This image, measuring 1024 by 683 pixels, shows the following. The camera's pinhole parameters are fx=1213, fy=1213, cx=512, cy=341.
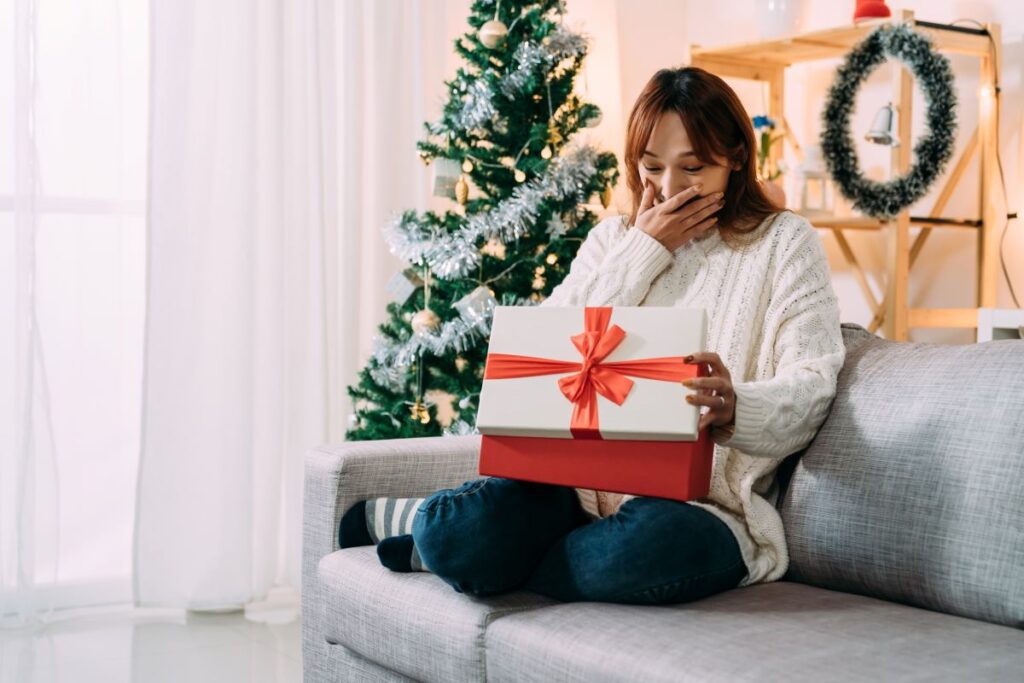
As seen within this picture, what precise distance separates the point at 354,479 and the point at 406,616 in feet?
1.14

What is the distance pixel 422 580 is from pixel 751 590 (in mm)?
441

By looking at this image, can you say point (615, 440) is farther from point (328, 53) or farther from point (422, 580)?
point (328, 53)

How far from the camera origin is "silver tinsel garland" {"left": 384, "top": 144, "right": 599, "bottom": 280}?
2.63 metres

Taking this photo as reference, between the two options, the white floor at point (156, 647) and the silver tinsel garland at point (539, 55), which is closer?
the white floor at point (156, 647)

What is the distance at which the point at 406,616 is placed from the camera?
1608mm

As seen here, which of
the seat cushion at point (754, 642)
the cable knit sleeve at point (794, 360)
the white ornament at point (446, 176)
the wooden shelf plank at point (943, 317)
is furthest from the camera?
the wooden shelf plank at point (943, 317)

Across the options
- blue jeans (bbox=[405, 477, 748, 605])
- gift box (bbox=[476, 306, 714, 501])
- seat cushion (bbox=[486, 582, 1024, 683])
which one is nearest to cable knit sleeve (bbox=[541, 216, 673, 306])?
gift box (bbox=[476, 306, 714, 501])

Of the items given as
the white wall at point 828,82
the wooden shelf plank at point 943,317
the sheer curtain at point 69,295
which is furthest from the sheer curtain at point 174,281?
the wooden shelf plank at point 943,317

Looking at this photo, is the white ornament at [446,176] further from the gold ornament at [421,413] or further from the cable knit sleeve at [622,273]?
the cable knit sleeve at [622,273]

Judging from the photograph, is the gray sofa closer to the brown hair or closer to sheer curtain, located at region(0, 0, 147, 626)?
the brown hair

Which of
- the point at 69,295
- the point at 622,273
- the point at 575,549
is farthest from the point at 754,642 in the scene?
the point at 69,295

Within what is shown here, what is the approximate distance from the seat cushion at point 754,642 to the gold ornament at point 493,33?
1.51 m

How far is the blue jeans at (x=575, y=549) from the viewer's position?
1.47 meters

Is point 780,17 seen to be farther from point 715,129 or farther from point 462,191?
point 715,129
